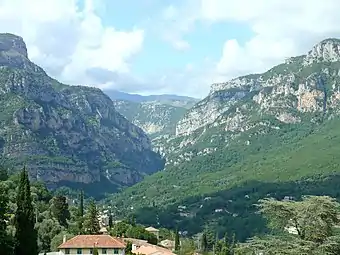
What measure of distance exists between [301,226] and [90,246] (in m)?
50.1

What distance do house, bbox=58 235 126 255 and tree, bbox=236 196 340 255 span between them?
Answer: 48122mm

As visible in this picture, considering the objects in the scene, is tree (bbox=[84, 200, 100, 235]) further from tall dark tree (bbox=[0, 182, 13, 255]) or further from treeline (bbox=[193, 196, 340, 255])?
treeline (bbox=[193, 196, 340, 255])

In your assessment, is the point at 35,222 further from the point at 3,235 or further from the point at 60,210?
the point at 3,235

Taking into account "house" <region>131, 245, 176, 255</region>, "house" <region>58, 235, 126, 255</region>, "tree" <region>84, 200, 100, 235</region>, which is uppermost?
"tree" <region>84, 200, 100, 235</region>

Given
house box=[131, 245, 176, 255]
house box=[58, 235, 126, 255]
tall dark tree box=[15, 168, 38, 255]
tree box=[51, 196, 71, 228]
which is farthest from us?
tree box=[51, 196, 71, 228]

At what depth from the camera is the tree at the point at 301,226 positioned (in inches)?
992

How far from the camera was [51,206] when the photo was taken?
103m

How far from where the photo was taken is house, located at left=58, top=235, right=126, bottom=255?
2837 inches

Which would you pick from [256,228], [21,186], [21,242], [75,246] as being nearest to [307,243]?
[21,242]

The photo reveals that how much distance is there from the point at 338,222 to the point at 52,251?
6030 centimetres

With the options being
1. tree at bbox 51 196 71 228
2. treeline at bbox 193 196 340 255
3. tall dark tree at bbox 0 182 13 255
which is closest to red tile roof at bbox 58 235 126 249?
tree at bbox 51 196 71 228

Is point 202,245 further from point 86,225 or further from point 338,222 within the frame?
point 338,222

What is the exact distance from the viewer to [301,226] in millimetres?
26250

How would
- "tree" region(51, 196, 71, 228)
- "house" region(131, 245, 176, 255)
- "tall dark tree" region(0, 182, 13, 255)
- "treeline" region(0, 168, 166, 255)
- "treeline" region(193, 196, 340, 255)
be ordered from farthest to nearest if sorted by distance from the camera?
1. "tree" region(51, 196, 71, 228)
2. "house" region(131, 245, 176, 255)
3. "treeline" region(0, 168, 166, 255)
4. "tall dark tree" region(0, 182, 13, 255)
5. "treeline" region(193, 196, 340, 255)
